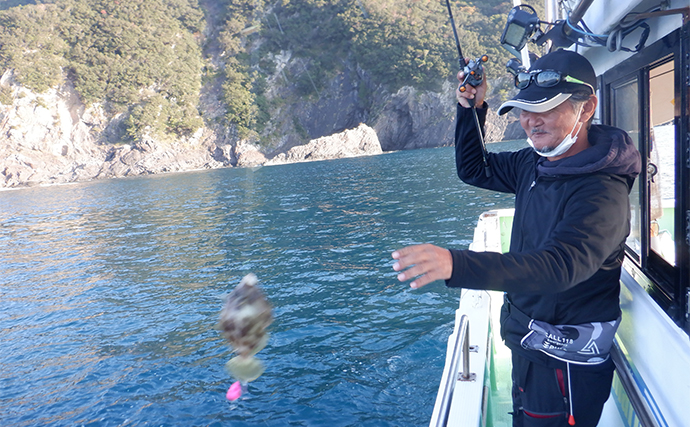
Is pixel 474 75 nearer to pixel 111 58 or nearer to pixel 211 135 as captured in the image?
pixel 211 135

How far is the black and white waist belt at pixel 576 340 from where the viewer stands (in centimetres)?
190

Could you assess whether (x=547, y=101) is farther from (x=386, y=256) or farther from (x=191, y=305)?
(x=386, y=256)

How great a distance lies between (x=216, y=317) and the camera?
7.71 m

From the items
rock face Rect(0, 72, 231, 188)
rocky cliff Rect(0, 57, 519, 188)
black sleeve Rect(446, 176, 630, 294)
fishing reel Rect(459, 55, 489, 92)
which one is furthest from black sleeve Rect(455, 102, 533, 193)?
rock face Rect(0, 72, 231, 188)

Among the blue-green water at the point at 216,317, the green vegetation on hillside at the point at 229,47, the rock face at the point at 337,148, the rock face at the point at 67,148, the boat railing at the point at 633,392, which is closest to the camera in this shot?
the boat railing at the point at 633,392

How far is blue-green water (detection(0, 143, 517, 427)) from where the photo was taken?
205 inches

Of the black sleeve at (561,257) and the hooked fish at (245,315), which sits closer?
the black sleeve at (561,257)

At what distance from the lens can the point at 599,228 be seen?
1604 mm

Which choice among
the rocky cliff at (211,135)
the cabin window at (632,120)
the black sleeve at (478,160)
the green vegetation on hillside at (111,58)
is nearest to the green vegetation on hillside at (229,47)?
the green vegetation on hillside at (111,58)

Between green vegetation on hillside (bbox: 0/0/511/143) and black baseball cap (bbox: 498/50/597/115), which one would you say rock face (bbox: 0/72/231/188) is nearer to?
green vegetation on hillside (bbox: 0/0/511/143)

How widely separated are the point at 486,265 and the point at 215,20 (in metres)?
83.2

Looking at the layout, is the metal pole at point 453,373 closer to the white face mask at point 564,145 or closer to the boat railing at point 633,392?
the boat railing at point 633,392

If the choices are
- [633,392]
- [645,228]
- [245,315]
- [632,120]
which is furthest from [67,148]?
[633,392]

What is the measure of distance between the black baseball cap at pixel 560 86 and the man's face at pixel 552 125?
5 centimetres
